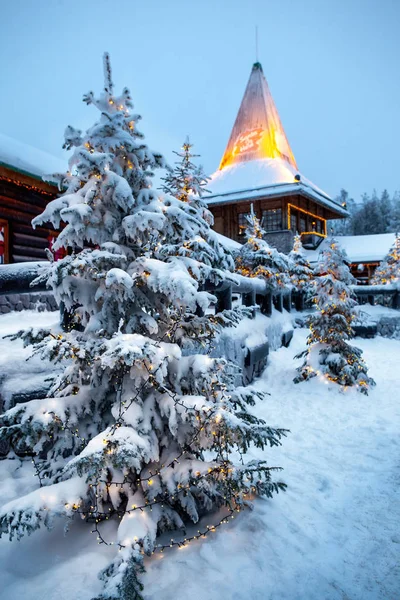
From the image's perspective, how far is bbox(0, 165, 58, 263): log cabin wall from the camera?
28.6 feet

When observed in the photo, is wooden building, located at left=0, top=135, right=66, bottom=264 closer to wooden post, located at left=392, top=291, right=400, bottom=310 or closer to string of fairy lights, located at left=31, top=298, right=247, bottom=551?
string of fairy lights, located at left=31, top=298, right=247, bottom=551

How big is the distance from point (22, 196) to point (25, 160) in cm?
139

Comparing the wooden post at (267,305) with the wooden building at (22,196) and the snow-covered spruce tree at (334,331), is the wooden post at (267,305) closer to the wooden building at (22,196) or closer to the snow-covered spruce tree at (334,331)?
the snow-covered spruce tree at (334,331)

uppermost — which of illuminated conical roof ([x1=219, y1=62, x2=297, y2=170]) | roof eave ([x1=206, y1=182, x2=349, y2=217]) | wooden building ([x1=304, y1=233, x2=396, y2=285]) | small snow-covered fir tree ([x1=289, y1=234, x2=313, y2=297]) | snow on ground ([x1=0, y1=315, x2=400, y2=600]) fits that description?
illuminated conical roof ([x1=219, y1=62, x2=297, y2=170])

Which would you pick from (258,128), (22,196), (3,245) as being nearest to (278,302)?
(22,196)

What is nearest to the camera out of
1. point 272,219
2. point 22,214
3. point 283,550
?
point 283,550

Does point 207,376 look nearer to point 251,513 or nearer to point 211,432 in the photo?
point 211,432

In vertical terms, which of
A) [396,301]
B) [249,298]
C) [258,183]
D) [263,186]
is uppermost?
[258,183]

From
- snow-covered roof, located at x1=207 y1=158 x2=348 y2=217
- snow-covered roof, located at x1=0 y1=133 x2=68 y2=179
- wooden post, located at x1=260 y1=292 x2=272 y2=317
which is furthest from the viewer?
snow-covered roof, located at x1=207 y1=158 x2=348 y2=217

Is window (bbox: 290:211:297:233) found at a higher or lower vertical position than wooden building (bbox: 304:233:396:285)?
higher

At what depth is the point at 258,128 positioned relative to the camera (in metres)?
28.4

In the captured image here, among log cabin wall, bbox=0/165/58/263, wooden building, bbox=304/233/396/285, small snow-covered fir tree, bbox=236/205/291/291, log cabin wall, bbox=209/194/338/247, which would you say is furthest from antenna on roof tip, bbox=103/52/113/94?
Answer: wooden building, bbox=304/233/396/285

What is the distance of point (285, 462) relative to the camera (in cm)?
466

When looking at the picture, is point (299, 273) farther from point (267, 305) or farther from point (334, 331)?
point (334, 331)
